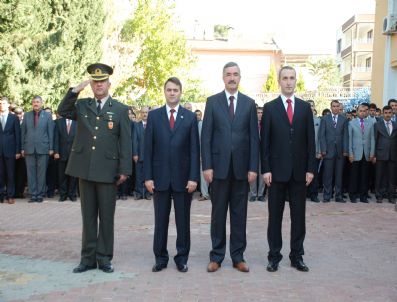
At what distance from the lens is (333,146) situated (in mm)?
12078

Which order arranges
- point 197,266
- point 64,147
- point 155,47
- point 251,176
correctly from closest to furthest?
1. point 251,176
2. point 197,266
3. point 64,147
4. point 155,47

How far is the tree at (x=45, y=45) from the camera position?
18062 millimetres

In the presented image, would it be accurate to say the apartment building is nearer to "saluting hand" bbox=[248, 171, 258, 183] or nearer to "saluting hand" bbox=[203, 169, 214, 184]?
"saluting hand" bbox=[248, 171, 258, 183]

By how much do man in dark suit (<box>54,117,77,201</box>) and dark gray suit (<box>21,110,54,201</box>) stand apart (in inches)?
6.1

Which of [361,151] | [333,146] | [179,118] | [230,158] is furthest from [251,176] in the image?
[361,151]

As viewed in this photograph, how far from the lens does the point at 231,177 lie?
6.36 metres

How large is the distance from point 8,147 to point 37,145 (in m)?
0.63

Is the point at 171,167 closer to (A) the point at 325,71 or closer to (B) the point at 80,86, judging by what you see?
(B) the point at 80,86

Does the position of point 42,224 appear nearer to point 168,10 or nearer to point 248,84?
point 168,10

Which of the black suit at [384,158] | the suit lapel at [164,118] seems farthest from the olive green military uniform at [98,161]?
the black suit at [384,158]

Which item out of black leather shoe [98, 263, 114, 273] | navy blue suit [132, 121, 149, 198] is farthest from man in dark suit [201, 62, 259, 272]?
navy blue suit [132, 121, 149, 198]

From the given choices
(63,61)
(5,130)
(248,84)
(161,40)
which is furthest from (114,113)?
(248,84)

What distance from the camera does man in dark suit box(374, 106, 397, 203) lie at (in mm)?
12062

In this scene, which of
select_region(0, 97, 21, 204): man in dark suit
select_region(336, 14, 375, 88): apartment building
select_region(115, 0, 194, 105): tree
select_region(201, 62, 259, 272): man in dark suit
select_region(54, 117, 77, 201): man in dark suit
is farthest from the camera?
select_region(336, 14, 375, 88): apartment building
